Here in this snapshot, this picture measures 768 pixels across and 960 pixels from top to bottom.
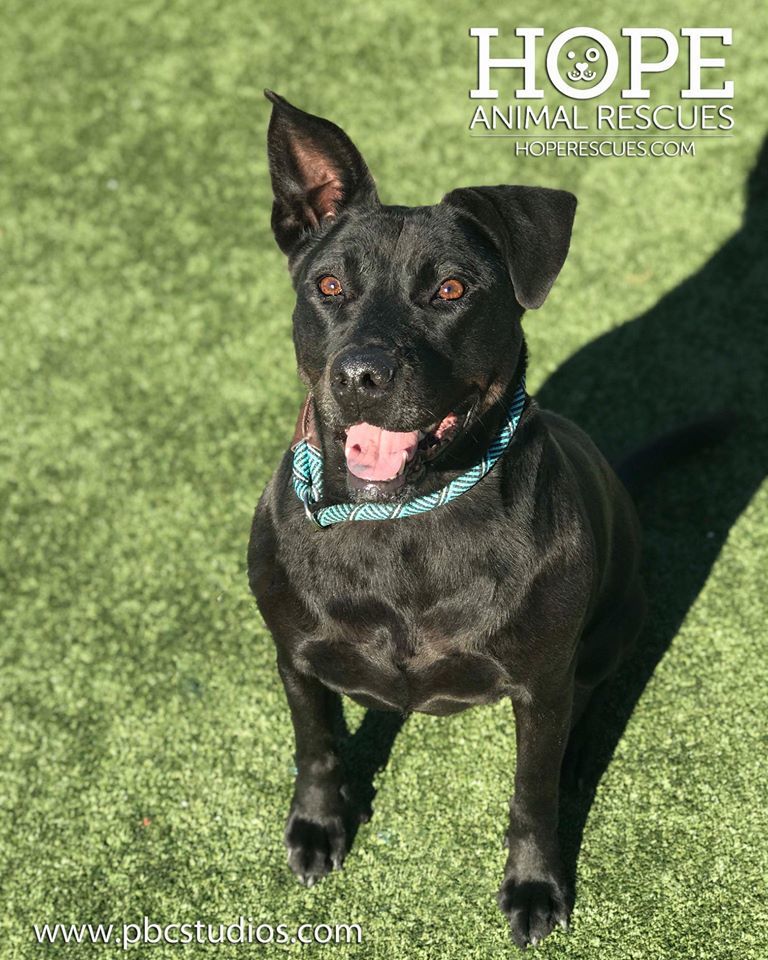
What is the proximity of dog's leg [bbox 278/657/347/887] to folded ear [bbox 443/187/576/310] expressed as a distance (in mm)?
1551

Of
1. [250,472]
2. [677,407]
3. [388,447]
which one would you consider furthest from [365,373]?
[677,407]

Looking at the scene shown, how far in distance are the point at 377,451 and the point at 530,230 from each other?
77 centimetres

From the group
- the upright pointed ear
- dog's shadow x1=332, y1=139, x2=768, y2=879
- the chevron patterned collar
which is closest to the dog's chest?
the chevron patterned collar

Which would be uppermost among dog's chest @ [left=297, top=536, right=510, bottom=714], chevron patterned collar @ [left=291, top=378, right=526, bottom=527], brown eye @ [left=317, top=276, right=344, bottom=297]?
brown eye @ [left=317, top=276, right=344, bottom=297]

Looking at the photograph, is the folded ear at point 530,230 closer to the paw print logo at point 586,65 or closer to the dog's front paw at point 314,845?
the dog's front paw at point 314,845

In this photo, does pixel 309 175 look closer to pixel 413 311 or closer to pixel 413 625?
pixel 413 311

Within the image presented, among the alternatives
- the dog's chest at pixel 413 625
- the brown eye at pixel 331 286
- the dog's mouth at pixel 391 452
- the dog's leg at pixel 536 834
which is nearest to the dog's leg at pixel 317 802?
the dog's chest at pixel 413 625

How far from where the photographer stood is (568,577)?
11.0 feet

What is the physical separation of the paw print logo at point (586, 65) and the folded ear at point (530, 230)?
3707mm

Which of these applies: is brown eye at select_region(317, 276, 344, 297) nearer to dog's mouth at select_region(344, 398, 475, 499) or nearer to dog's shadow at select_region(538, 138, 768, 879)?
dog's mouth at select_region(344, 398, 475, 499)

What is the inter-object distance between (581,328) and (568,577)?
254cm

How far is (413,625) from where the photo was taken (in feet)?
10.9

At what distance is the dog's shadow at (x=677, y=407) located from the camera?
14.4ft

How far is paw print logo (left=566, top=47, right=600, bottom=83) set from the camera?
655 centimetres
